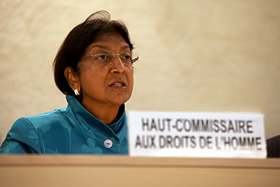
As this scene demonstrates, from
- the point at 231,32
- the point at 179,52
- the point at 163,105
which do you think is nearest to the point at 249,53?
the point at 231,32

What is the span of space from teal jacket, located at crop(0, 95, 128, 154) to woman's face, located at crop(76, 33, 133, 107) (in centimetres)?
9

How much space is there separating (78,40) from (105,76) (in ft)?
0.70

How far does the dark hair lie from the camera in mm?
1604

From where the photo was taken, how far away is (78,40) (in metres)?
1.61

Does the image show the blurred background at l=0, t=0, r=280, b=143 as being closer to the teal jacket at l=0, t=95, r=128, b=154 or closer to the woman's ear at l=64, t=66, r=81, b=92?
the woman's ear at l=64, t=66, r=81, b=92

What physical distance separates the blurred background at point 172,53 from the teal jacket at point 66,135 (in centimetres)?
151

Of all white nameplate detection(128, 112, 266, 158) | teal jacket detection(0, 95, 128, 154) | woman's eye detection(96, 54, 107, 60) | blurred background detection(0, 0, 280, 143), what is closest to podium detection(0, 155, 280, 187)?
white nameplate detection(128, 112, 266, 158)

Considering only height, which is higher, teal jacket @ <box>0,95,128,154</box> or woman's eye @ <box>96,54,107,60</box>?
woman's eye @ <box>96,54,107,60</box>

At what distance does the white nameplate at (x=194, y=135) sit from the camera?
0.79m

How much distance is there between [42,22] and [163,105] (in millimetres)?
1206

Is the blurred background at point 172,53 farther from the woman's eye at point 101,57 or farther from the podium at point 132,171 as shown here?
the podium at point 132,171

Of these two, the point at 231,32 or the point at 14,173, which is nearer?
the point at 14,173

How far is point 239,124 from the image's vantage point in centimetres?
84

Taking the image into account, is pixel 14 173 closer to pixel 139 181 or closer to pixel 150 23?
pixel 139 181
